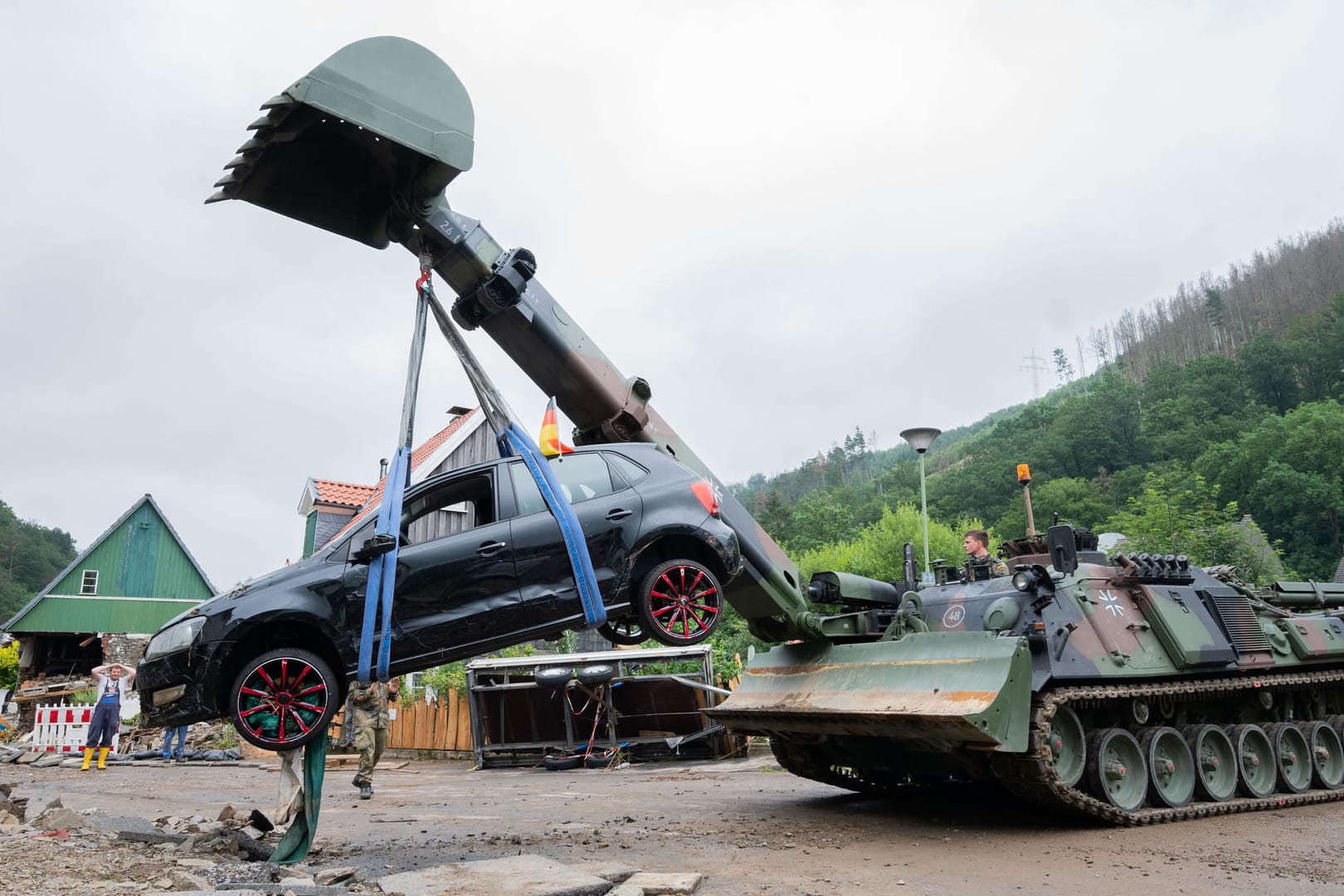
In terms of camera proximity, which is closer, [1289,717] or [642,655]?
[1289,717]

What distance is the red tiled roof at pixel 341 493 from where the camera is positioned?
24656 mm

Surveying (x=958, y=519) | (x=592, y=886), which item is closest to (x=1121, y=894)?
(x=592, y=886)

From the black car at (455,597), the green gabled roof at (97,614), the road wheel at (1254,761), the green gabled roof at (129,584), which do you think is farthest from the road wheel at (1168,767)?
the green gabled roof at (129,584)

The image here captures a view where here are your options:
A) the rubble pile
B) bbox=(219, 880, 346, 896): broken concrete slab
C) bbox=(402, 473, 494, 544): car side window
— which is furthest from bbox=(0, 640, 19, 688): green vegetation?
bbox=(219, 880, 346, 896): broken concrete slab

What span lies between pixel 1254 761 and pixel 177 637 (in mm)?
9622

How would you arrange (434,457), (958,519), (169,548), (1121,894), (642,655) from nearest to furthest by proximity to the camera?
(1121,894) < (642,655) < (434,457) < (169,548) < (958,519)

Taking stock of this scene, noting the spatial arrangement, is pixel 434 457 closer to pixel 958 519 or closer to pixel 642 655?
pixel 642 655

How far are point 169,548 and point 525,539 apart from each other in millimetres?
28055

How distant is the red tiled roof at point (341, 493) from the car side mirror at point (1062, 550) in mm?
19552

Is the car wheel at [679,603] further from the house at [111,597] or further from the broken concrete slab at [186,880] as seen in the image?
the house at [111,597]

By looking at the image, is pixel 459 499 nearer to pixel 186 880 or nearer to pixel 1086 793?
pixel 186 880

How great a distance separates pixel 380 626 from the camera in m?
5.75

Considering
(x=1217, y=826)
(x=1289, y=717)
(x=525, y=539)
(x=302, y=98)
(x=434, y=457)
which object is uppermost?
(x=434, y=457)

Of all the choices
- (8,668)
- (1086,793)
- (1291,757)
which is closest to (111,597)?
(8,668)
